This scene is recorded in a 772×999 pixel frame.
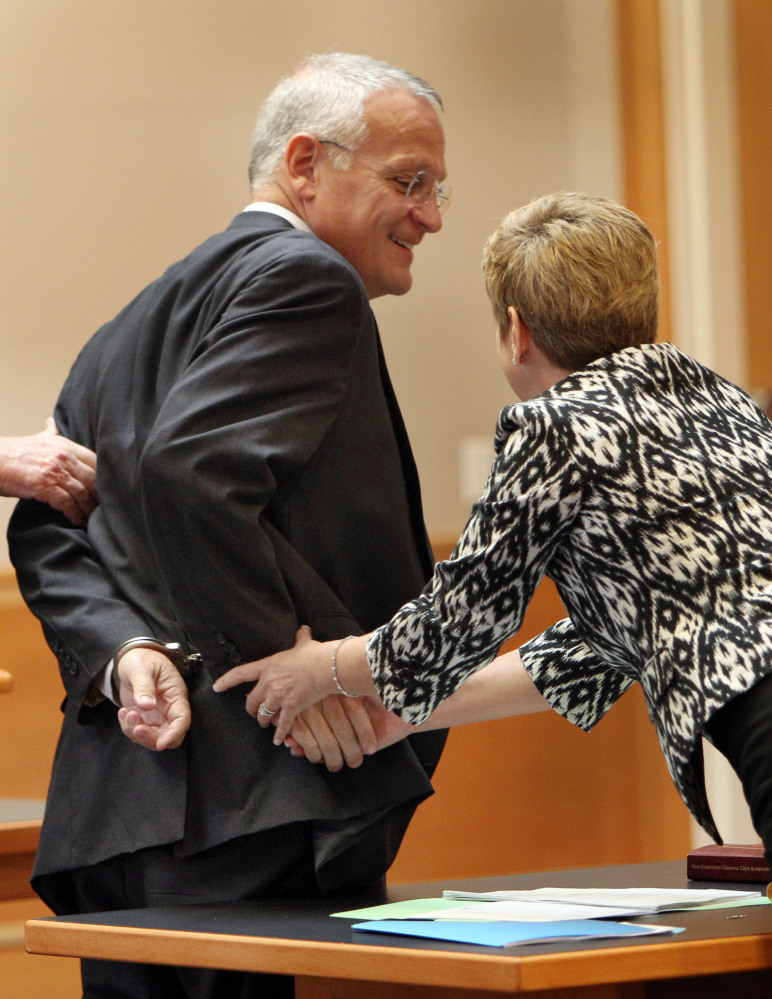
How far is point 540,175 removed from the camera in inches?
170

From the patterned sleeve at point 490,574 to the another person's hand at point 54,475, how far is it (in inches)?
23.5

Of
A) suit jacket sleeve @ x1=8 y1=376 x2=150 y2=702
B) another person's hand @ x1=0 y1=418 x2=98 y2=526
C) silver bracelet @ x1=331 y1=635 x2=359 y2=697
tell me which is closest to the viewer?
silver bracelet @ x1=331 y1=635 x2=359 y2=697

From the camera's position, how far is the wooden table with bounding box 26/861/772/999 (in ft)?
3.67

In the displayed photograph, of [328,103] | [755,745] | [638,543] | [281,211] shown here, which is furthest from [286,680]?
[328,103]

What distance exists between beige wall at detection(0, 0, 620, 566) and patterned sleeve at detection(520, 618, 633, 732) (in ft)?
6.55

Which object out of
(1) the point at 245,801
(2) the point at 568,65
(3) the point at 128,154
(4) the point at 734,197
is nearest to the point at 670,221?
(4) the point at 734,197

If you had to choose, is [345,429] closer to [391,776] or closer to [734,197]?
[391,776]

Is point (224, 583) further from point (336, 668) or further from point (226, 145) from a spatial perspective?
point (226, 145)

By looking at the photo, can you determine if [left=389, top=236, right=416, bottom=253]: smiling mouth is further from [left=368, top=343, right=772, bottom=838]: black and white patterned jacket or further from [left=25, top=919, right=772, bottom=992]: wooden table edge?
[left=25, top=919, right=772, bottom=992]: wooden table edge

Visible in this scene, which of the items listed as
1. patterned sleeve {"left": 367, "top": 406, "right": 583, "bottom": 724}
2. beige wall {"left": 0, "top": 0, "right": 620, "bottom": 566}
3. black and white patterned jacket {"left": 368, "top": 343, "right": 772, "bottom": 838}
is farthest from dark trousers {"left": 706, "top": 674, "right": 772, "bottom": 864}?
beige wall {"left": 0, "top": 0, "right": 620, "bottom": 566}

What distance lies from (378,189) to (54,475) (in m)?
0.65

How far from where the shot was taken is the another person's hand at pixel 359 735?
5.45 feet

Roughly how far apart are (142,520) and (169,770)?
348 mm

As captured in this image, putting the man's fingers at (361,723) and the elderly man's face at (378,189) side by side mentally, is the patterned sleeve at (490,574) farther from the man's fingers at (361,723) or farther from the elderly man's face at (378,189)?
the elderly man's face at (378,189)
